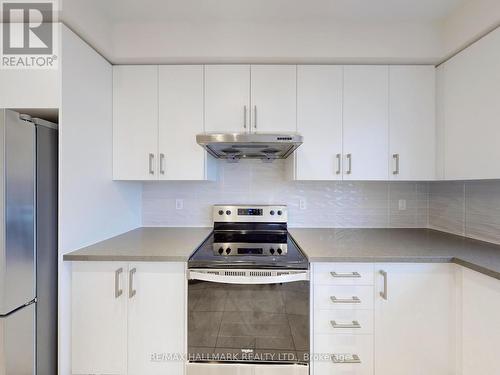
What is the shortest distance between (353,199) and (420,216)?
0.60 meters

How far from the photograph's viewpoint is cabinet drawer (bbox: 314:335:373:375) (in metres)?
1.44

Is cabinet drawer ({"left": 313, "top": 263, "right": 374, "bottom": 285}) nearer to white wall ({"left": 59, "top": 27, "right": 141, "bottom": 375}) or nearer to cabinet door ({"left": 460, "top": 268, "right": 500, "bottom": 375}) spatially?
cabinet door ({"left": 460, "top": 268, "right": 500, "bottom": 375})

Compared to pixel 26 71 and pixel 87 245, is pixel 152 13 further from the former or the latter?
pixel 87 245

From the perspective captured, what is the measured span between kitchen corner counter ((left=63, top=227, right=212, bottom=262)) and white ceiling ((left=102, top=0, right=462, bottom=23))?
1.49 metres

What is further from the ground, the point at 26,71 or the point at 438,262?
the point at 26,71

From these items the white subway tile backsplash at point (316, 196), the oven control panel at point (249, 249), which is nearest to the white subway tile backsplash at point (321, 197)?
the white subway tile backsplash at point (316, 196)

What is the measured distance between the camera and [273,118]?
190cm

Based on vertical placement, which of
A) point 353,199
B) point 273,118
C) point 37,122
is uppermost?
point 273,118

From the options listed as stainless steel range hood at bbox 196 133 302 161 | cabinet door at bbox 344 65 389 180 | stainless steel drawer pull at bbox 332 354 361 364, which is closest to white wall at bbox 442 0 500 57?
cabinet door at bbox 344 65 389 180

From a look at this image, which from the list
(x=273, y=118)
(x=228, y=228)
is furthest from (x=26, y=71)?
(x=228, y=228)

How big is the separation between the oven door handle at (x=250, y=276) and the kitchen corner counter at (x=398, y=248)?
137 mm

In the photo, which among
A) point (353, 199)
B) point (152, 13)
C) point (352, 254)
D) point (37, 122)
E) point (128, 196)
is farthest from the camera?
point (353, 199)

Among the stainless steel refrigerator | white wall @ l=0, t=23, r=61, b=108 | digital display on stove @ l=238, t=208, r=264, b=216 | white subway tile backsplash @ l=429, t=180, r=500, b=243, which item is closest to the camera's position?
the stainless steel refrigerator

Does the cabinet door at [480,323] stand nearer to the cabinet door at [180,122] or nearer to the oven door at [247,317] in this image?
the oven door at [247,317]
